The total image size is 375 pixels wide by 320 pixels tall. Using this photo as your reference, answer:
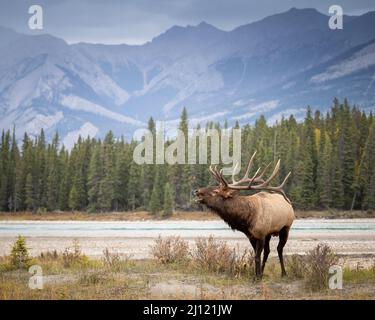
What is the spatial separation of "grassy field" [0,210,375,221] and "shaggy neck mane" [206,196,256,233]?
5190cm

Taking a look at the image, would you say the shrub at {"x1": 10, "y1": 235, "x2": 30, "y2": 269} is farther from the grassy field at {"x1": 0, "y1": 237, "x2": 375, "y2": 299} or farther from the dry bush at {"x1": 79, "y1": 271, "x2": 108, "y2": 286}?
the dry bush at {"x1": 79, "y1": 271, "x2": 108, "y2": 286}

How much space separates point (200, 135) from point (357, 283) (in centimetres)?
6221

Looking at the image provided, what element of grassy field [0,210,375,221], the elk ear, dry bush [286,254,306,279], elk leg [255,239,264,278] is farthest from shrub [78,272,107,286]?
grassy field [0,210,375,221]

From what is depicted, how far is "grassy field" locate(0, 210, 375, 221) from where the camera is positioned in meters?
68.6

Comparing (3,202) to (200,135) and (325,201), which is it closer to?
(200,135)

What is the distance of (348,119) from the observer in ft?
263

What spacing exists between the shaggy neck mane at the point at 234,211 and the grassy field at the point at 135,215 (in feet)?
170

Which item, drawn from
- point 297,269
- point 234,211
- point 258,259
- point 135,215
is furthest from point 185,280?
point 135,215

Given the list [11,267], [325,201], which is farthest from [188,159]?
[11,267]

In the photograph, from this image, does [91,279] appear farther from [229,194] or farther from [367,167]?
[367,167]

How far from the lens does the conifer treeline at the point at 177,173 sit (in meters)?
73.8

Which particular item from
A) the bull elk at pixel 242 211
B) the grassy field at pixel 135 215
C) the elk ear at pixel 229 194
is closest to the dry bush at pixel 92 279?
the bull elk at pixel 242 211

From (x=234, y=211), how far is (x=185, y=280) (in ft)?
6.65

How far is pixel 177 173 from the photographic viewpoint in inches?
3209
